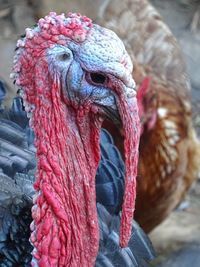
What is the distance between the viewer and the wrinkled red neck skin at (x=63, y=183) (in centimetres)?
242

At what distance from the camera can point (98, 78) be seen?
7.57 feet

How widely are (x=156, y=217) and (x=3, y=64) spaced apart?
1.56 m

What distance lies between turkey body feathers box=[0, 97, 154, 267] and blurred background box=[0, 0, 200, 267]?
37.3 inches

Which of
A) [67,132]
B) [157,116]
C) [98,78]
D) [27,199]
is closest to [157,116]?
[157,116]

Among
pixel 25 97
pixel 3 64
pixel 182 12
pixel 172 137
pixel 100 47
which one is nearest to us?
pixel 100 47

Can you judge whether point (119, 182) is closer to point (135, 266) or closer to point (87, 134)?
point (135, 266)

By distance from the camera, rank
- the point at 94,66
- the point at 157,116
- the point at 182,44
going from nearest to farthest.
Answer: the point at 94,66, the point at 157,116, the point at 182,44

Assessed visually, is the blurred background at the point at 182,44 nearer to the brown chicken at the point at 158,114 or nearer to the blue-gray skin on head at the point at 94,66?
the brown chicken at the point at 158,114

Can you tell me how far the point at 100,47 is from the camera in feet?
7.46

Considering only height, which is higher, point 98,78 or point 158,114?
point 158,114

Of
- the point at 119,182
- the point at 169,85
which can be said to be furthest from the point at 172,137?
the point at 119,182

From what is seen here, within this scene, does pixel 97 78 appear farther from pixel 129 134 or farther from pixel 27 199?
pixel 27 199

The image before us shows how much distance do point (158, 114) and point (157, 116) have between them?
0.02 m

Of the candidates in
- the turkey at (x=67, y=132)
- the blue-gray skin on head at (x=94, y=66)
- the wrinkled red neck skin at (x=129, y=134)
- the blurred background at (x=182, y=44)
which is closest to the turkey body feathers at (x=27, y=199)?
the turkey at (x=67, y=132)
